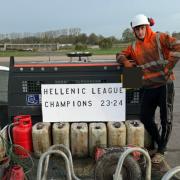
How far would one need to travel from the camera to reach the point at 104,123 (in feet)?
17.6

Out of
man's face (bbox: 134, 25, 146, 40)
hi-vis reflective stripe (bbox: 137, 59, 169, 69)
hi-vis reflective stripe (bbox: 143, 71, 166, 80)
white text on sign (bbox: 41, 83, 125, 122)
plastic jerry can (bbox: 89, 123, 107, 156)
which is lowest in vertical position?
plastic jerry can (bbox: 89, 123, 107, 156)

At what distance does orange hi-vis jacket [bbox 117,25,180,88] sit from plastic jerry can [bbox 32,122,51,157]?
1501 millimetres

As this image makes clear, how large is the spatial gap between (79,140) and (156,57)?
4.99 feet

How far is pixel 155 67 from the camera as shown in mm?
4969

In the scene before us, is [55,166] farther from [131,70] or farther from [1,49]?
[1,49]

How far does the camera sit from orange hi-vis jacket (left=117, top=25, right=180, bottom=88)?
4.88 meters

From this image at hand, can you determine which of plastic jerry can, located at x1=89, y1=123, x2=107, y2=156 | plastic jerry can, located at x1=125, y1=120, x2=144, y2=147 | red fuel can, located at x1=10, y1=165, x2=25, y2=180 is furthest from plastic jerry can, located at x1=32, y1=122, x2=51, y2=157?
plastic jerry can, located at x1=125, y1=120, x2=144, y2=147

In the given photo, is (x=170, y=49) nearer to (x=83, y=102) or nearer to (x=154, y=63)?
(x=154, y=63)

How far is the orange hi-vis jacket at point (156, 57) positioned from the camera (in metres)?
4.88

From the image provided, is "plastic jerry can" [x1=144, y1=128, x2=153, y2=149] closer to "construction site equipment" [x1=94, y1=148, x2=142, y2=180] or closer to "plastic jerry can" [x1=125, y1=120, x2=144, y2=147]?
"plastic jerry can" [x1=125, y1=120, x2=144, y2=147]

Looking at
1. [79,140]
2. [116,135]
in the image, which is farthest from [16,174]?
[116,135]

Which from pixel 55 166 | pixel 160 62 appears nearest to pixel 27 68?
pixel 55 166

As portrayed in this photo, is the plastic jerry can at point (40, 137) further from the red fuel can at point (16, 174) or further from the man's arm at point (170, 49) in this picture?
the man's arm at point (170, 49)

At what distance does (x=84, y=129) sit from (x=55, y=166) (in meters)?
0.63
